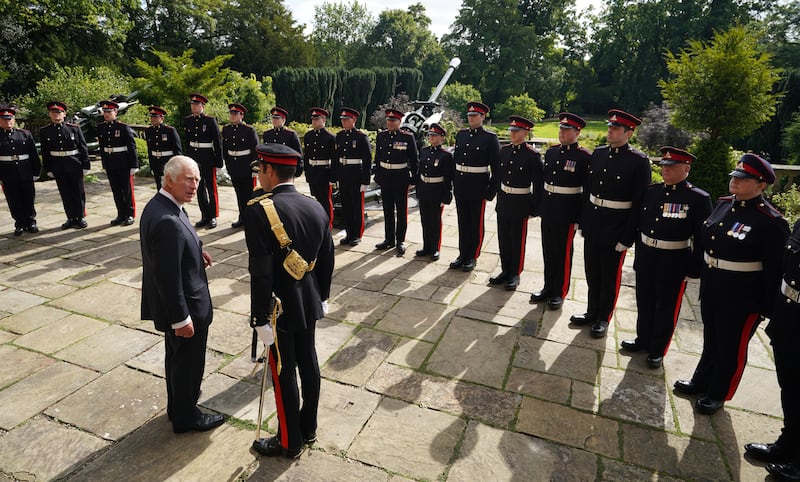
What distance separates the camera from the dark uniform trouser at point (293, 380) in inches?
101

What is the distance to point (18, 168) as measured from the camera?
643cm

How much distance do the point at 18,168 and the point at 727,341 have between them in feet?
26.6

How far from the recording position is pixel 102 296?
4.83 metres

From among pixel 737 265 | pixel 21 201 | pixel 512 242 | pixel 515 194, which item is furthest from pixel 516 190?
pixel 21 201

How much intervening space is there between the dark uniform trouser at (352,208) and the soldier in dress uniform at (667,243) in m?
3.74

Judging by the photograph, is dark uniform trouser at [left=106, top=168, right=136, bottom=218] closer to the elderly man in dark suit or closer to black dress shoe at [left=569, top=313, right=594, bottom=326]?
the elderly man in dark suit

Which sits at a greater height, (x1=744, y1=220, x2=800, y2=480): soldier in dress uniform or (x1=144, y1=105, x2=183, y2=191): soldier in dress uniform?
(x1=144, y1=105, x2=183, y2=191): soldier in dress uniform

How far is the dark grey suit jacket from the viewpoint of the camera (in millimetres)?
2537

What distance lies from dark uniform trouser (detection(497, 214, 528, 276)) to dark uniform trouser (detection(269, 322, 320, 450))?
3.08 metres

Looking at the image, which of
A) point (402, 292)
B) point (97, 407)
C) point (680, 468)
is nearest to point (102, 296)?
point (97, 407)

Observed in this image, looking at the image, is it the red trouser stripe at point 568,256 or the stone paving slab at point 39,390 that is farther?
the red trouser stripe at point 568,256

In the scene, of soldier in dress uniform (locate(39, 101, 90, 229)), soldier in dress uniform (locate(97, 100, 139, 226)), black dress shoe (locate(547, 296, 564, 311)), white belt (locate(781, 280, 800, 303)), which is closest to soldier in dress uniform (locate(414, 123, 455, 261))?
black dress shoe (locate(547, 296, 564, 311))

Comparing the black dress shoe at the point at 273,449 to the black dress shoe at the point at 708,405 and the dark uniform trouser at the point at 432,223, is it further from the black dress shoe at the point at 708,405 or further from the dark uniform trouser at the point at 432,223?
the dark uniform trouser at the point at 432,223

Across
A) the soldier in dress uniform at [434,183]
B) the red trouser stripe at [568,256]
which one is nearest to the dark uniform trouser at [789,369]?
the red trouser stripe at [568,256]
